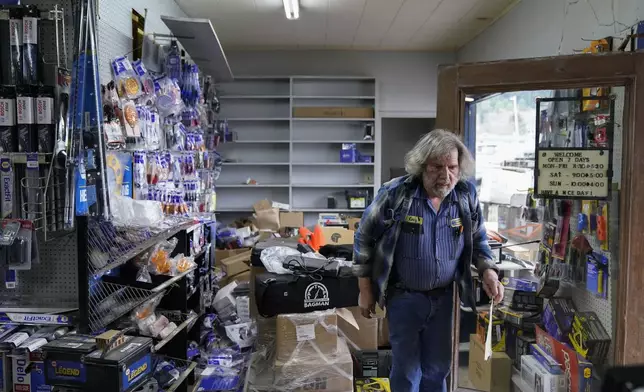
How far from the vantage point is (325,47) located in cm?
595

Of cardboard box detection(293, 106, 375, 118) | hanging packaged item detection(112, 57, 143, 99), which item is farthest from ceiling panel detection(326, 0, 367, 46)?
hanging packaged item detection(112, 57, 143, 99)

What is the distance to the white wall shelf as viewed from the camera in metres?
5.96

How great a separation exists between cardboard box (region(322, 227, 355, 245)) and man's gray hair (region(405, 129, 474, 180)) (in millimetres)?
2040

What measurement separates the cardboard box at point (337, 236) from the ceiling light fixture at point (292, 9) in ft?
6.56

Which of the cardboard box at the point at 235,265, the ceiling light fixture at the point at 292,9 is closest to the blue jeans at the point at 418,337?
the cardboard box at the point at 235,265

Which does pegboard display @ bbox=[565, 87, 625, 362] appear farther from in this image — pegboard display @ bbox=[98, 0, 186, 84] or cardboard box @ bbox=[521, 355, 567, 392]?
pegboard display @ bbox=[98, 0, 186, 84]

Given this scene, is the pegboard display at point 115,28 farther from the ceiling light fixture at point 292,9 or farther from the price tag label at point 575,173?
the price tag label at point 575,173

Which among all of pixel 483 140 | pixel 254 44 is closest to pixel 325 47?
pixel 254 44

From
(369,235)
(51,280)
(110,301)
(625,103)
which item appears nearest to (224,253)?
(110,301)

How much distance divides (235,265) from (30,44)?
2604mm

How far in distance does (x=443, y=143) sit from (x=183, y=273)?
1612mm

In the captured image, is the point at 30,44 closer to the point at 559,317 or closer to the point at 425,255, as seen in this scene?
the point at 425,255

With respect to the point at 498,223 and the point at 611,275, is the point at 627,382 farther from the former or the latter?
the point at 498,223

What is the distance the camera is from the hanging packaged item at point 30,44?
180cm
